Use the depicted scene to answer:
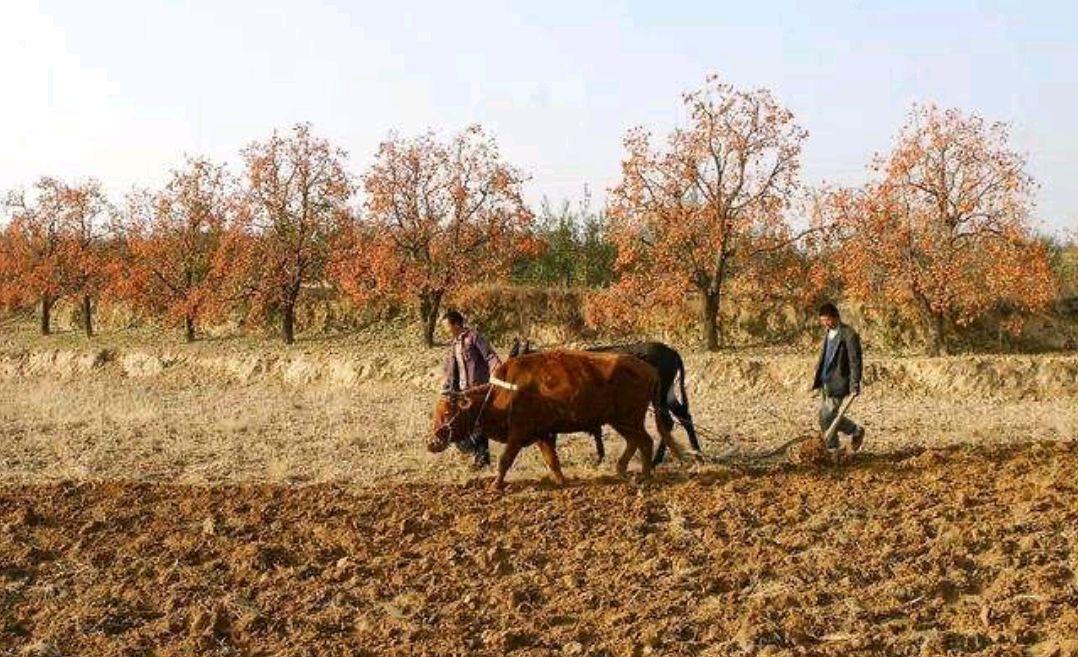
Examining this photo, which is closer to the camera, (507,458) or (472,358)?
(507,458)

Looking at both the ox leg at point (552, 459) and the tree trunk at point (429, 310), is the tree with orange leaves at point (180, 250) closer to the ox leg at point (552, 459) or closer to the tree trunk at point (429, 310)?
the tree trunk at point (429, 310)

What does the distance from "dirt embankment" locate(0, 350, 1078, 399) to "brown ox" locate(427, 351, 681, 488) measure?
10707mm

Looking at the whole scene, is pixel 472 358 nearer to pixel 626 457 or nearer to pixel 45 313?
pixel 626 457

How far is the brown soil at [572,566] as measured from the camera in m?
6.60

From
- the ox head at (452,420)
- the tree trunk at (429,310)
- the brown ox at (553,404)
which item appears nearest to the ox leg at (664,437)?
the brown ox at (553,404)

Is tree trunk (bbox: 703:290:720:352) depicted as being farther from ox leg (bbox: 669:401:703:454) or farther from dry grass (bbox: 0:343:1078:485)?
ox leg (bbox: 669:401:703:454)

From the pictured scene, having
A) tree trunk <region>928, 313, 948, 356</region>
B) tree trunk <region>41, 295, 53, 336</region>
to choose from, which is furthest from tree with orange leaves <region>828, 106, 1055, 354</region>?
tree trunk <region>41, 295, 53, 336</region>

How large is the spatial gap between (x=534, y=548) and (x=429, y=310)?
21.1 metres

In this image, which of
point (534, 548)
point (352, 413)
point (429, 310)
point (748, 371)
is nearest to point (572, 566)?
point (534, 548)

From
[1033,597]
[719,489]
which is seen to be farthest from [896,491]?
[1033,597]

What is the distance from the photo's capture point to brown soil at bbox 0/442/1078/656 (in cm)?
660

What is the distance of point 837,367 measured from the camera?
1173 cm

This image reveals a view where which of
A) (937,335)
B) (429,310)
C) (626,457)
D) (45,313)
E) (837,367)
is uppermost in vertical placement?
(45,313)

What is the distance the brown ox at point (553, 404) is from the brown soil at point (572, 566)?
19.9 inches
